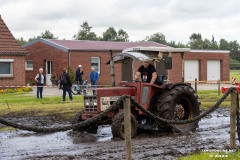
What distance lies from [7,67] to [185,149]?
25.2m

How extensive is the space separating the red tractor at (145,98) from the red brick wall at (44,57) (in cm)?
2628

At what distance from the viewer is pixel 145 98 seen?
11969 millimetres

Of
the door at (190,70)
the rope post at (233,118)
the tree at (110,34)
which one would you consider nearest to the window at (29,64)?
the door at (190,70)

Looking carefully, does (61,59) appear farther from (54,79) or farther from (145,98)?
(145,98)

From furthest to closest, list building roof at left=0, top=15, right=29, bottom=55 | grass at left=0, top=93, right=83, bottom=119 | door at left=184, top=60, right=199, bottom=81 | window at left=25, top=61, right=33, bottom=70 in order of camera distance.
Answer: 1. door at left=184, top=60, right=199, bottom=81
2. window at left=25, top=61, right=33, bottom=70
3. building roof at left=0, top=15, right=29, bottom=55
4. grass at left=0, top=93, right=83, bottom=119

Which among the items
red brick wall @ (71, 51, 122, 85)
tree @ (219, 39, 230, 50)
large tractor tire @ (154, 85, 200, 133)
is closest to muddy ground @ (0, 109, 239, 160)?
large tractor tire @ (154, 85, 200, 133)

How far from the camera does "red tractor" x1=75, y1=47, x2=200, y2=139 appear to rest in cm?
1191

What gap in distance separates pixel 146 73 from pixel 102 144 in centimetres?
233

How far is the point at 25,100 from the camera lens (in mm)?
23609

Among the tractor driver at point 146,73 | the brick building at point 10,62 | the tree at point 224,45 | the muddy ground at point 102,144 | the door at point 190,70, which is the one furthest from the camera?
the tree at point 224,45

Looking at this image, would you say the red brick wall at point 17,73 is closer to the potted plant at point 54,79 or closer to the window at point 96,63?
the potted plant at point 54,79

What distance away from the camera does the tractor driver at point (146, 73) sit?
1216 cm

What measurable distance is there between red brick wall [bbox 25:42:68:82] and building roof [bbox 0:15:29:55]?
198 inches

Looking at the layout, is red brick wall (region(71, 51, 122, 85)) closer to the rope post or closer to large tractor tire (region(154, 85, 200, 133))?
large tractor tire (region(154, 85, 200, 133))
